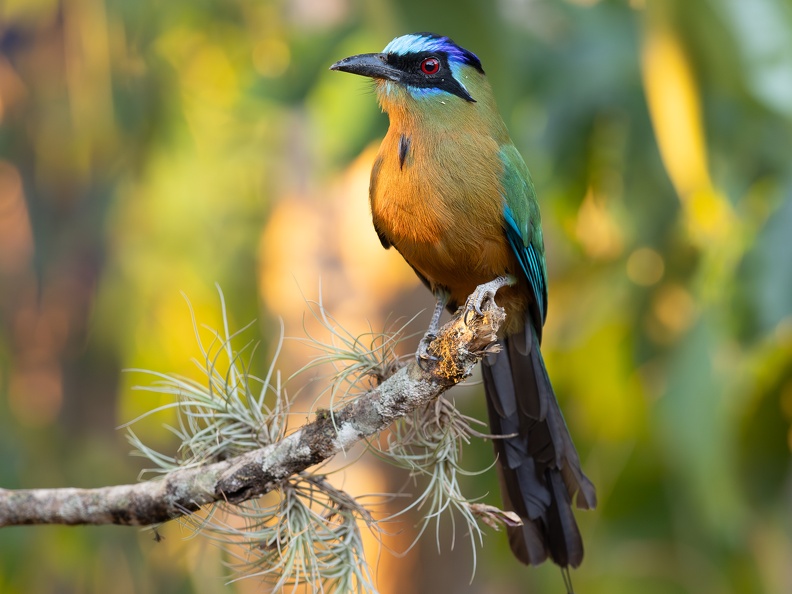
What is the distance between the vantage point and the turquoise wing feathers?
8.40ft

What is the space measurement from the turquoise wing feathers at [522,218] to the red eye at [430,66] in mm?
295

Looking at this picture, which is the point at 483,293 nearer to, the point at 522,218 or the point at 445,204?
the point at 445,204

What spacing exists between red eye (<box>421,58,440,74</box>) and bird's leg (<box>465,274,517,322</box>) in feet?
1.99

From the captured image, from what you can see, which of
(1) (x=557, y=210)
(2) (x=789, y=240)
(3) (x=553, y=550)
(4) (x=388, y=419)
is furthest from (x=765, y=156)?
(4) (x=388, y=419)

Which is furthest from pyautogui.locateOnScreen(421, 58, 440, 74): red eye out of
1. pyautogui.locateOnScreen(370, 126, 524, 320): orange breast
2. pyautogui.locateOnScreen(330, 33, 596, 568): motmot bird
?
pyautogui.locateOnScreen(370, 126, 524, 320): orange breast

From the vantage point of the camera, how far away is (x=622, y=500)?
4.88 meters

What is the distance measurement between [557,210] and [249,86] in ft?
5.59

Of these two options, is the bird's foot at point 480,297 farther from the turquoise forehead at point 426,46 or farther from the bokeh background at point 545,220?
the bokeh background at point 545,220

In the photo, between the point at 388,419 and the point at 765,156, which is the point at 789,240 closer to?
the point at 765,156

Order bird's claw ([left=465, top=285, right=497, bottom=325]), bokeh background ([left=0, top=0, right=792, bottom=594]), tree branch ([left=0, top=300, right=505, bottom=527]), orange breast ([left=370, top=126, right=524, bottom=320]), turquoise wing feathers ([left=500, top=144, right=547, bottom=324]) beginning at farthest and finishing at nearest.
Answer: bokeh background ([left=0, top=0, right=792, bottom=594]) → turquoise wing feathers ([left=500, top=144, right=547, bottom=324]) → orange breast ([left=370, top=126, right=524, bottom=320]) → bird's claw ([left=465, top=285, right=497, bottom=325]) → tree branch ([left=0, top=300, right=505, bottom=527])

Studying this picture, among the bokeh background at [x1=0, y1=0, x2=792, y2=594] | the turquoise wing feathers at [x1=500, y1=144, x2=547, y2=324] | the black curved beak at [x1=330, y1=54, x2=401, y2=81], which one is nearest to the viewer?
the turquoise wing feathers at [x1=500, y1=144, x2=547, y2=324]

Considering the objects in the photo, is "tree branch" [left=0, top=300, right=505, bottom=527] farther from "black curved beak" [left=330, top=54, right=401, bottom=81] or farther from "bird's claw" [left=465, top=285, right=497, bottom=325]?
"black curved beak" [left=330, top=54, right=401, bottom=81]

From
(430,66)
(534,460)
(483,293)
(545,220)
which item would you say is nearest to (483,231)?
(483,293)

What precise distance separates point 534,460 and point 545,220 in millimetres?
3496
